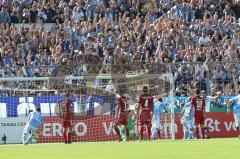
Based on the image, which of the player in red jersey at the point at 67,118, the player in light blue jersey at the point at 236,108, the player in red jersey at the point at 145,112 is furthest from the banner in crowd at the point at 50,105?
the player in red jersey at the point at 145,112

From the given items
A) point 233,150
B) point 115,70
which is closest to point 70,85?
point 115,70

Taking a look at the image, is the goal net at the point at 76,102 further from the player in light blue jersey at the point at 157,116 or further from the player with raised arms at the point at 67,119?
the player with raised arms at the point at 67,119

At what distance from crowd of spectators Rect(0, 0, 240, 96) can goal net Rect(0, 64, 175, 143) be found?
76 centimetres

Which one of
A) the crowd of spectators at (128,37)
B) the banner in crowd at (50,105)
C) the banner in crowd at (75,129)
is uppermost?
the crowd of spectators at (128,37)

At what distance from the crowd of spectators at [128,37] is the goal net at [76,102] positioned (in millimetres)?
763

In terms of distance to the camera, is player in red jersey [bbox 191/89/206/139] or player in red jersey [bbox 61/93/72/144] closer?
player in red jersey [bbox 61/93/72/144]

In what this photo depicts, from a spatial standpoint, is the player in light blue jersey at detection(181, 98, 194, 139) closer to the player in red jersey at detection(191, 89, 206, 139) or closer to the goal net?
the goal net

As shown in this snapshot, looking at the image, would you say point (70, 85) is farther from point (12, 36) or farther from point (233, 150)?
point (233, 150)

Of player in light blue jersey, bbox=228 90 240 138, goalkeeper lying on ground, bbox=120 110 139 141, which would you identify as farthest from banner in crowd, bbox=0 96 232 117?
player in light blue jersey, bbox=228 90 240 138

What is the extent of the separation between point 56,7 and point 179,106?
9.51m

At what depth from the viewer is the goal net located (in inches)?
1553

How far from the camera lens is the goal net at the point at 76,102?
39438 mm

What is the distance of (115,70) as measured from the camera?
1618 inches

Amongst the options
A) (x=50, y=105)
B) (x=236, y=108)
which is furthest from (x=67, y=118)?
(x=236, y=108)
